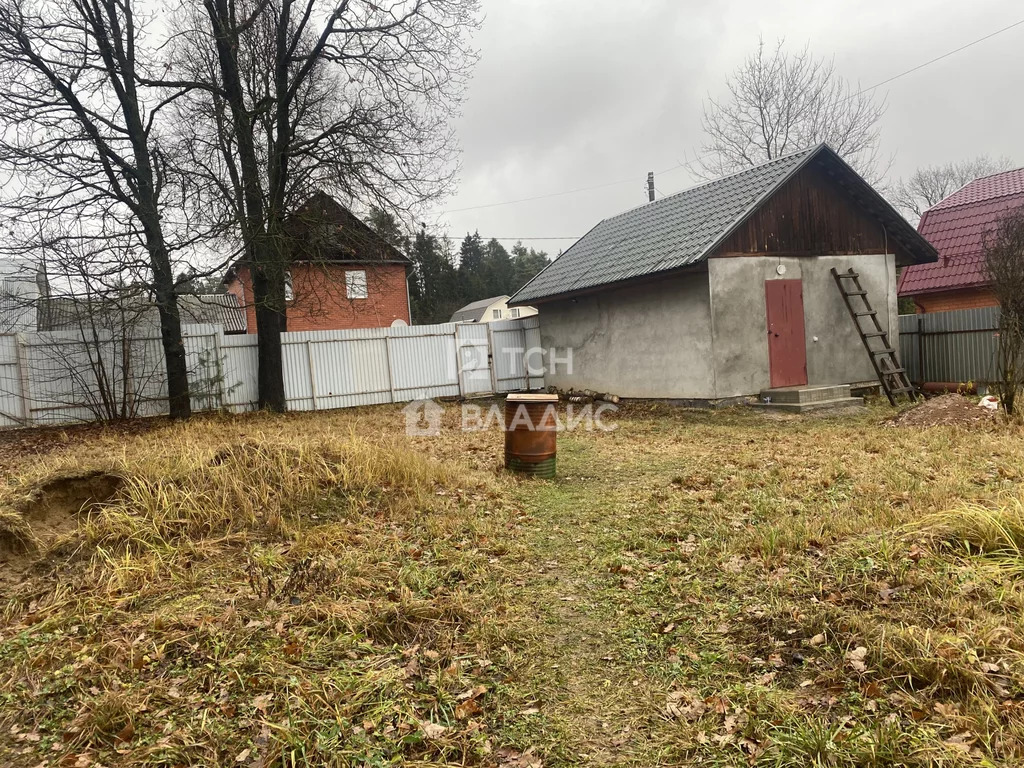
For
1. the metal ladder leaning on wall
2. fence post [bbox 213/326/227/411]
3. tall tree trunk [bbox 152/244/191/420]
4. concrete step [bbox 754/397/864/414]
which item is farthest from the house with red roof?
tall tree trunk [bbox 152/244/191/420]

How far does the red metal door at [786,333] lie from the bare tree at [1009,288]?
341cm

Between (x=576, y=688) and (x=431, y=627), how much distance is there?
96 centimetres

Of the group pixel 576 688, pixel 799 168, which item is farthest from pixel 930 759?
pixel 799 168

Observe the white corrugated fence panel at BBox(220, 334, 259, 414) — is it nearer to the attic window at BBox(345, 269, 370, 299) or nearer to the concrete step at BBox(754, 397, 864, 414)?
the attic window at BBox(345, 269, 370, 299)

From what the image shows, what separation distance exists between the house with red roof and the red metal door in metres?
6.79

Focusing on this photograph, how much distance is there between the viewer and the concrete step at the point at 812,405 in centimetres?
1186

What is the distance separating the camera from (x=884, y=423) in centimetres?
1019

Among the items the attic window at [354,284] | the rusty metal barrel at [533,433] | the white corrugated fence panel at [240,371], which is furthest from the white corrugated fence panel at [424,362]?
the rusty metal barrel at [533,433]

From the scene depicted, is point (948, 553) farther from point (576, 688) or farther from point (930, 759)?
point (576, 688)

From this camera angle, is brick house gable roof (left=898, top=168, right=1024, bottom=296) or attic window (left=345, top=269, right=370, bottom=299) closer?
attic window (left=345, top=269, right=370, bottom=299)

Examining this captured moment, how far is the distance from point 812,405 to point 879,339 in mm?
3676

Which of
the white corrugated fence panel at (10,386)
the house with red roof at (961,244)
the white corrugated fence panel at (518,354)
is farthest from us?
the white corrugated fence panel at (518,354)

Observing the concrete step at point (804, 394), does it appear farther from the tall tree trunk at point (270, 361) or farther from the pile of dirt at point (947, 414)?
the tall tree trunk at point (270, 361)

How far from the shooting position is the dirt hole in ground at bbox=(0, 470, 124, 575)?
4469 millimetres
